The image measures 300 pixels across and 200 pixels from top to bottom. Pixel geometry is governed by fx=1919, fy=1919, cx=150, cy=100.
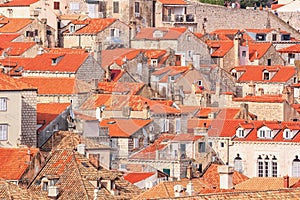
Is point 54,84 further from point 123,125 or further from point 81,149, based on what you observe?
point 81,149

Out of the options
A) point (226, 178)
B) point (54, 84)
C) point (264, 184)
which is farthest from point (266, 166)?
point (226, 178)

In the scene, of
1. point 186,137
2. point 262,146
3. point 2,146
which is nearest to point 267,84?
point 262,146

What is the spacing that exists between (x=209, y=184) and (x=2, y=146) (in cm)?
1009

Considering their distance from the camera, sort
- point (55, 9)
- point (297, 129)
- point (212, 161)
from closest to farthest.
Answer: point (212, 161) < point (297, 129) < point (55, 9)

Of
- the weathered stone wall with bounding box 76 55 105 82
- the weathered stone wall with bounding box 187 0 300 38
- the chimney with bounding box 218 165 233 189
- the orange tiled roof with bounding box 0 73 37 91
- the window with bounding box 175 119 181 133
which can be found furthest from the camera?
the weathered stone wall with bounding box 187 0 300 38

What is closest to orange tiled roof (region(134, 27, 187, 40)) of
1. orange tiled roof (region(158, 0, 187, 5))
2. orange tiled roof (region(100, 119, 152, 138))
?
orange tiled roof (region(158, 0, 187, 5))

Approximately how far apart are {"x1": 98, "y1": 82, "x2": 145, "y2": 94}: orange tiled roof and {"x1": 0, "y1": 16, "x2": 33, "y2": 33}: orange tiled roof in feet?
47.4

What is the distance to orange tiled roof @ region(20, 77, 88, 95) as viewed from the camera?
3152 inches

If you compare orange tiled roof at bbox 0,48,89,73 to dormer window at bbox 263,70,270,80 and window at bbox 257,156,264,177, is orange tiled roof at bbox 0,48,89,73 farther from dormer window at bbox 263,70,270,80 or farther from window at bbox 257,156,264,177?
dormer window at bbox 263,70,270,80

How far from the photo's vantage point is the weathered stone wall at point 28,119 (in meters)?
68.9

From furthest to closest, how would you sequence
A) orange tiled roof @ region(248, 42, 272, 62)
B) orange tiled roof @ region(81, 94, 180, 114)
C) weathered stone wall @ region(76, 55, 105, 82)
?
orange tiled roof @ region(248, 42, 272, 62)
weathered stone wall @ region(76, 55, 105, 82)
orange tiled roof @ region(81, 94, 180, 114)

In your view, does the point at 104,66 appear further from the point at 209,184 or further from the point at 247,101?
the point at 209,184

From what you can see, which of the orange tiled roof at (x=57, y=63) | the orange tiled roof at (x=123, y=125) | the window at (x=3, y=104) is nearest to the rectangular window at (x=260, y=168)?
the orange tiled roof at (x=123, y=125)

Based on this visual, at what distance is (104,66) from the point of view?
88.7 metres
